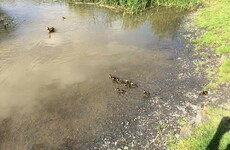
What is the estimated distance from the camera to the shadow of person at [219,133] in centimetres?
1234

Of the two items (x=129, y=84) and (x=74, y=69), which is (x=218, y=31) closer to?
(x=129, y=84)

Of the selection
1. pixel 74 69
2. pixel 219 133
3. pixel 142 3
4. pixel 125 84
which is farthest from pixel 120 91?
pixel 142 3

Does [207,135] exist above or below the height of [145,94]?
below

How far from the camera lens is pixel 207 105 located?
50.7ft

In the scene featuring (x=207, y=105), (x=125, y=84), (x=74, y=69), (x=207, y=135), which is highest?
(x=74, y=69)

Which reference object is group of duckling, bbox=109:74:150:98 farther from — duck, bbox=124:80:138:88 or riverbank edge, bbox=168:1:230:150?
riverbank edge, bbox=168:1:230:150

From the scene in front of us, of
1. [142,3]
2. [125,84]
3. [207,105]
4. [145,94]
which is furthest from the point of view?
[142,3]

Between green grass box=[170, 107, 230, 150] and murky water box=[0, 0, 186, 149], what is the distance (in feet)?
11.8

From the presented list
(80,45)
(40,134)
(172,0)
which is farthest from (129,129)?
(172,0)

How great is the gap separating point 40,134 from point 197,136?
805 centimetres

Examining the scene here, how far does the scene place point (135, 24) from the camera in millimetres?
29047

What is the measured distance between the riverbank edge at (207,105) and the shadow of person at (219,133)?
0.16 feet

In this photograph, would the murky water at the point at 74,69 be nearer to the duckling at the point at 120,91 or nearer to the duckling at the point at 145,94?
the duckling at the point at 120,91

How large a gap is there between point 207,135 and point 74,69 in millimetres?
10888
